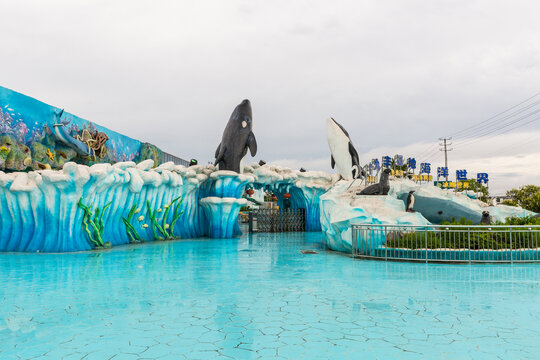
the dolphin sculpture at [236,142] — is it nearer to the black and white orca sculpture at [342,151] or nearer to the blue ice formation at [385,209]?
the black and white orca sculpture at [342,151]

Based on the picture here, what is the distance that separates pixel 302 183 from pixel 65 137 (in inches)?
468

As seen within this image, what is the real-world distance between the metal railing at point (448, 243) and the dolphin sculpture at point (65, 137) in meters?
10.5

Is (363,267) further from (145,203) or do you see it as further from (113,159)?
(113,159)

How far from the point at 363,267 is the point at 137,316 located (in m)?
5.04

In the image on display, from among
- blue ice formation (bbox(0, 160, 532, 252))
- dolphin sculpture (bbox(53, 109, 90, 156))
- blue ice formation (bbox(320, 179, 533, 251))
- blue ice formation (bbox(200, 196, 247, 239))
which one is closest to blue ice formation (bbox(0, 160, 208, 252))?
blue ice formation (bbox(0, 160, 532, 252))

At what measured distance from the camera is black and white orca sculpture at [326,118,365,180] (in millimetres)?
19438

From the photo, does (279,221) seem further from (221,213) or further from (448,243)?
(448,243)

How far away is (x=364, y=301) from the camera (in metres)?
5.53

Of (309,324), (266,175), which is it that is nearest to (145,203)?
(266,175)

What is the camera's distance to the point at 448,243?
31.1 feet

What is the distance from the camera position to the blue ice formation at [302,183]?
69.2 feet

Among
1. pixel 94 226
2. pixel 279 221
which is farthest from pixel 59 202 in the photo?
pixel 279 221

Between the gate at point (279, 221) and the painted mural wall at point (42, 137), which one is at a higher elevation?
the painted mural wall at point (42, 137)

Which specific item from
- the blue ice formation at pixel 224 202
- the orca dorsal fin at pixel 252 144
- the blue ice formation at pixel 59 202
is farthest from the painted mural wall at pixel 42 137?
the orca dorsal fin at pixel 252 144
